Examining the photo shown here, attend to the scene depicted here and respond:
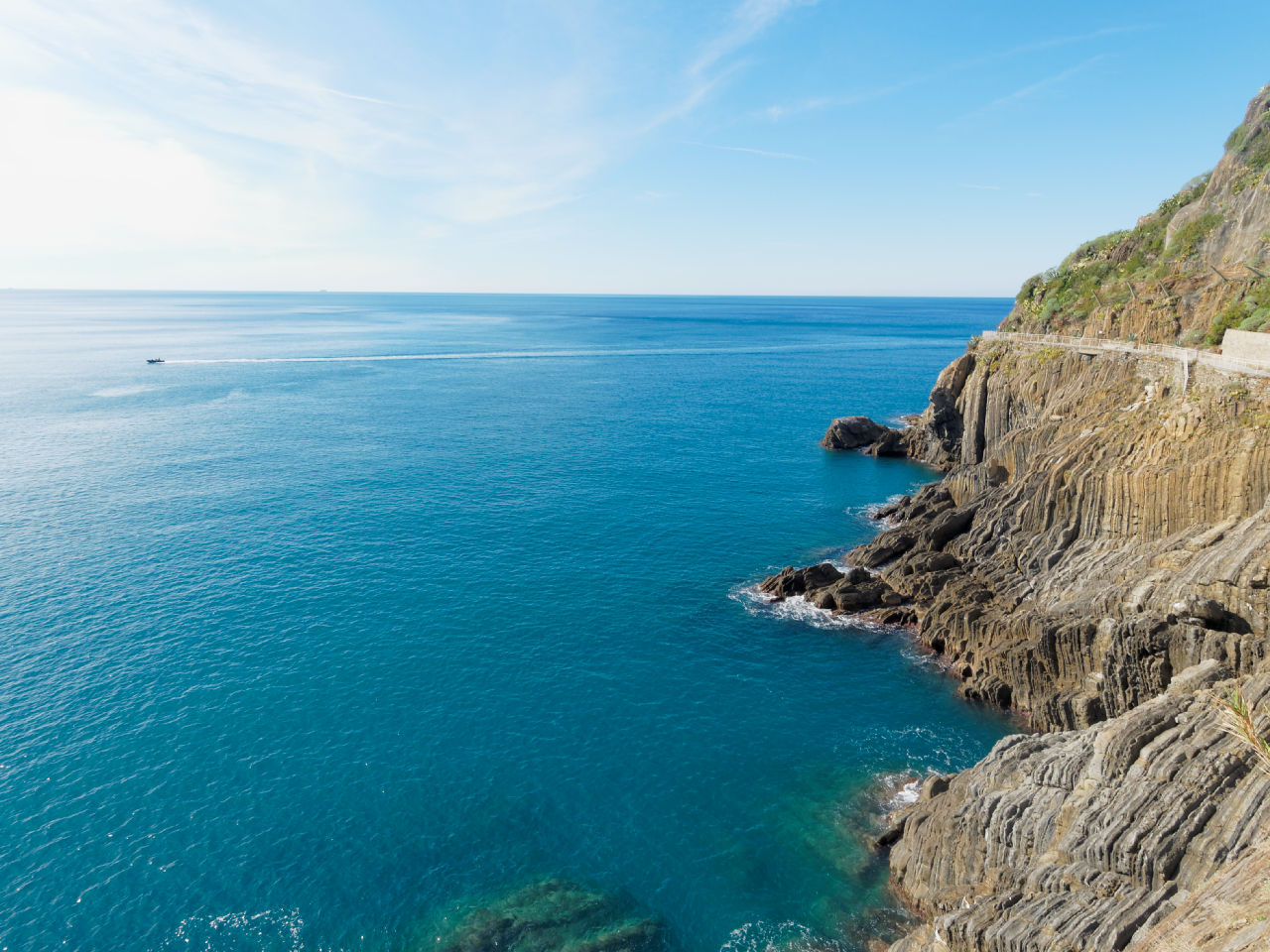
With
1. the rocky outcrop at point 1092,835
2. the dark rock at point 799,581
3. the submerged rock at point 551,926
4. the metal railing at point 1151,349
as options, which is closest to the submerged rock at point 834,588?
the dark rock at point 799,581

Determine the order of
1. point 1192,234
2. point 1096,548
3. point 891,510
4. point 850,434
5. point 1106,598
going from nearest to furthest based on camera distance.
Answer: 1. point 1106,598
2. point 1096,548
3. point 1192,234
4. point 891,510
5. point 850,434

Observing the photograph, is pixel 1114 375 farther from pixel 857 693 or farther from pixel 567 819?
pixel 567 819

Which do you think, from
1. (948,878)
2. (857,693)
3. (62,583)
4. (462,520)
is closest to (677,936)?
(948,878)

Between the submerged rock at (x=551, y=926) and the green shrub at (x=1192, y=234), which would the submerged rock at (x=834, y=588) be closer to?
the submerged rock at (x=551, y=926)

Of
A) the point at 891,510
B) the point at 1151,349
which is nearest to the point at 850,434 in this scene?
the point at 891,510

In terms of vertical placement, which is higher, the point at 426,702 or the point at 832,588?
the point at 832,588

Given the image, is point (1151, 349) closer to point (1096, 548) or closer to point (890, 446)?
point (1096, 548)
